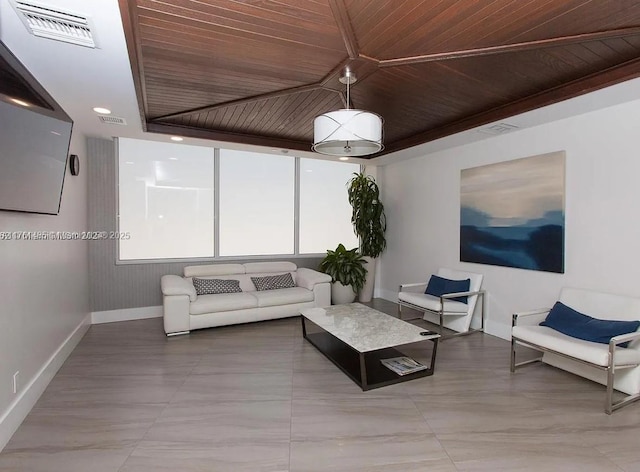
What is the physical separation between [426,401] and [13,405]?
9.70 ft

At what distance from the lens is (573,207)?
3.43 m

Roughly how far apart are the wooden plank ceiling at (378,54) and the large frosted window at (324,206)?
2553mm

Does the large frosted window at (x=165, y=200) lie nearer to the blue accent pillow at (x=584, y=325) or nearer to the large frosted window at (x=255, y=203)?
the large frosted window at (x=255, y=203)

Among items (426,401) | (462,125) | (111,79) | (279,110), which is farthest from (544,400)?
(111,79)

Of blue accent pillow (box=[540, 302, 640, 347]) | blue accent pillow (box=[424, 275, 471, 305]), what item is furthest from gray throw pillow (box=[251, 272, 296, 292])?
blue accent pillow (box=[540, 302, 640, 347])

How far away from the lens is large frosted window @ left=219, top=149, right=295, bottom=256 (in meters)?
5.55

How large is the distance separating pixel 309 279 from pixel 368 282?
146cm

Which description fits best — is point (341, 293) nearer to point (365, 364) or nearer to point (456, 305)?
point (456, 305)

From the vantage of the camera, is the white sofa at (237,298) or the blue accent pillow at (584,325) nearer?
the blue accent pillow at (584,325)

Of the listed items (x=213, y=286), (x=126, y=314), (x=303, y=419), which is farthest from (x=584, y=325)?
(x=126, y=314)

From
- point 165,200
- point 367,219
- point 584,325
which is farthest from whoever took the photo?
point 367,219

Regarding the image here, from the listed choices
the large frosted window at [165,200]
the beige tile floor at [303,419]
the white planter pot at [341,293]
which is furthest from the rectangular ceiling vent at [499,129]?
the large frosted window at [165,200]

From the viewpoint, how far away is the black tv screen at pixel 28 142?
5.95ft

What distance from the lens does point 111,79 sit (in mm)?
2559
